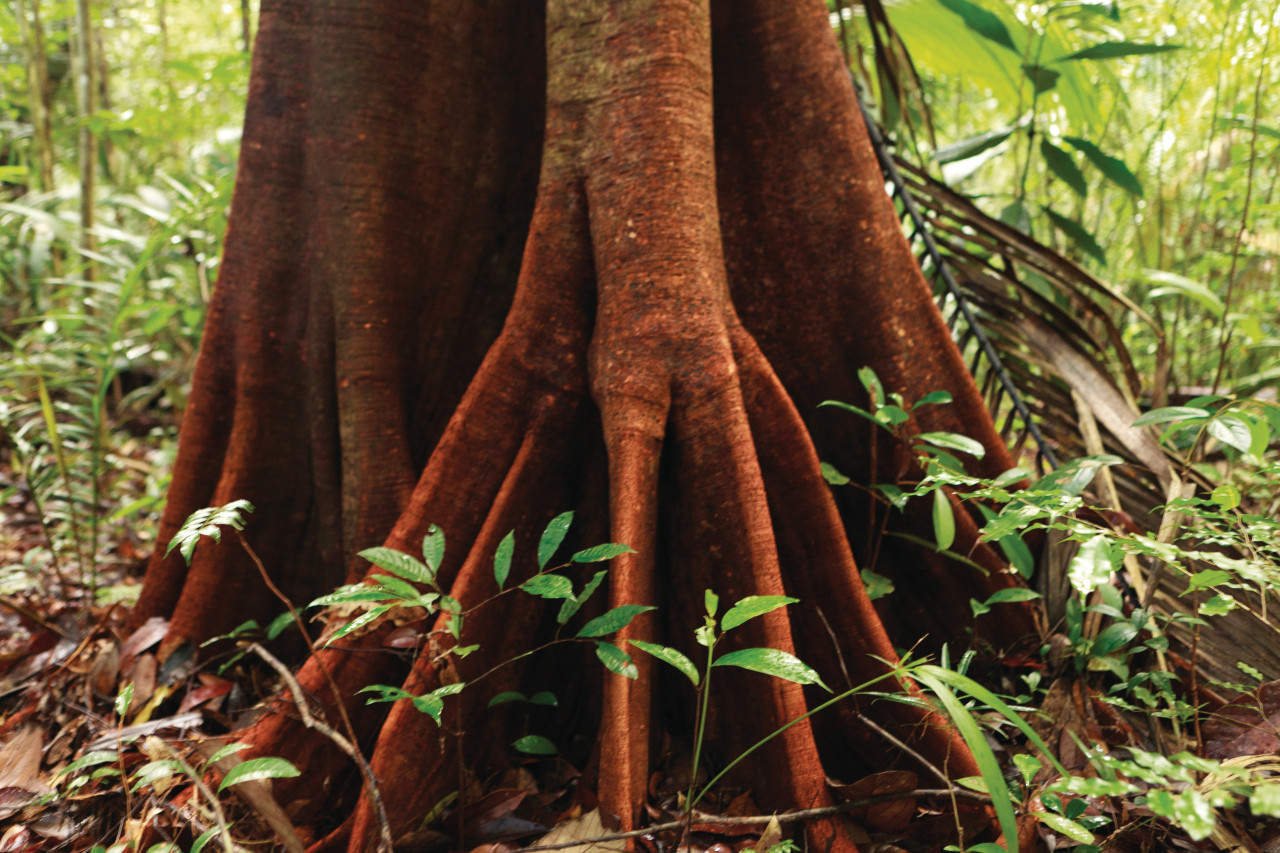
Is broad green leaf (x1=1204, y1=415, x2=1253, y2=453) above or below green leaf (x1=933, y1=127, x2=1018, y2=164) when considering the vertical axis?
below

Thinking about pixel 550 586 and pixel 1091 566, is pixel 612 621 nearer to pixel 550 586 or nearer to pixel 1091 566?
pixel 550 586

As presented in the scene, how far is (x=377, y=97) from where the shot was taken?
209cm

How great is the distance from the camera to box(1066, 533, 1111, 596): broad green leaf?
1037 millimetres

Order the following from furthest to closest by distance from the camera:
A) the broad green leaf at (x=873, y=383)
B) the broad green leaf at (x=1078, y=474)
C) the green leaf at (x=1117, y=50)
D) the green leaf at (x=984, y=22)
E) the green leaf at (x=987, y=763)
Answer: the green leaf at (x=984, y=22), the green leaf at (x=1117, y=50), the broad green leaf at (x=873, y=383), the broad green leaf at (x=1078, y=474), the green leaf at (x=987, y=763)

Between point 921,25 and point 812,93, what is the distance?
1.57m

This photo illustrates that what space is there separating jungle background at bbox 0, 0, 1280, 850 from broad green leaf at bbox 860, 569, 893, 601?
11 mm

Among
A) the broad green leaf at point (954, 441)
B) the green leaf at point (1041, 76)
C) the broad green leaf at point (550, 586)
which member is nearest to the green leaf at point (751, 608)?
the broad green leaf at point (550, 586)

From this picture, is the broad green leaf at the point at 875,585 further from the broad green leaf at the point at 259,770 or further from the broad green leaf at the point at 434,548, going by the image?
the broad green leaf at the point at 259,770

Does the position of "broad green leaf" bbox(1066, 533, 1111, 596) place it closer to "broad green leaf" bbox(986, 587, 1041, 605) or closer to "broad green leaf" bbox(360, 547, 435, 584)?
"broad green leaf" bbox(986, 587, 1041, 605)

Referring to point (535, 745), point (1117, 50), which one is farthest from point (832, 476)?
point (1117, 50)

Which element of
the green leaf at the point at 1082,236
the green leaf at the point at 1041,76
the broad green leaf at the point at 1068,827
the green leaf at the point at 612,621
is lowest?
the broad green leaf at the point at 1068,827

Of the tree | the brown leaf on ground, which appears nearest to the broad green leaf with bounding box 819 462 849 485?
the tree

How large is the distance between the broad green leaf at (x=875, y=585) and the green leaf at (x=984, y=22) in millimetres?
1894

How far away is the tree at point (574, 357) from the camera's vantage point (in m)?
1.61
